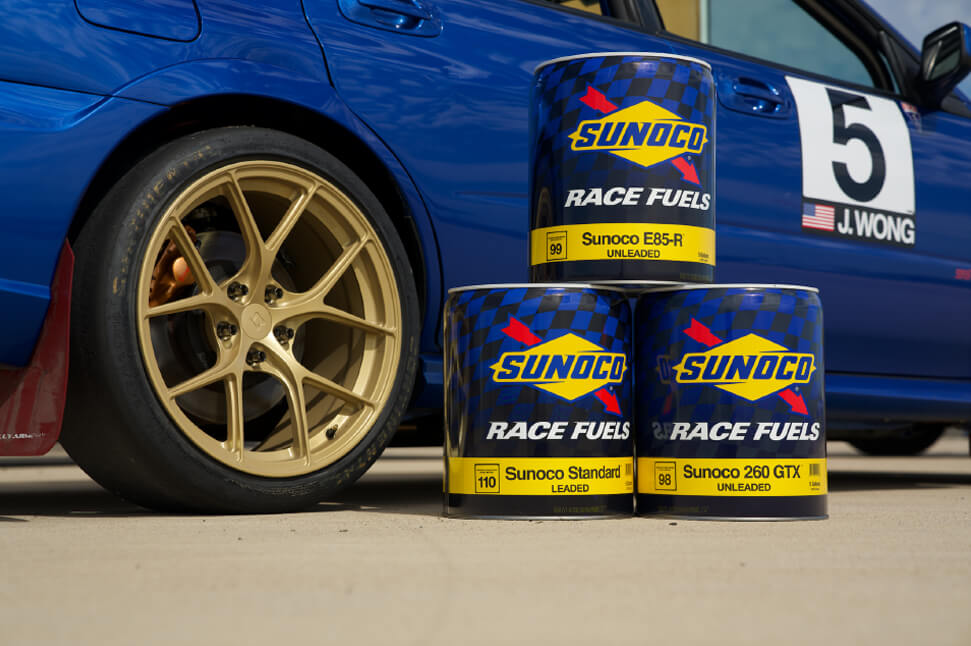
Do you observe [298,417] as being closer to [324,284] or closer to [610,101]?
[324,284]

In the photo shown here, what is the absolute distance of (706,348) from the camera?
2.37m

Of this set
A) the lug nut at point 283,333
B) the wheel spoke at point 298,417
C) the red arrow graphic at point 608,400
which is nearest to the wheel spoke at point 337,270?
the lug nut at point 283,333

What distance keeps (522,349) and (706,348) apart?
1.26ft

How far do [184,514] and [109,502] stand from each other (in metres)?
0.64

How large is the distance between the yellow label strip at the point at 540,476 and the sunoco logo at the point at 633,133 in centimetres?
64

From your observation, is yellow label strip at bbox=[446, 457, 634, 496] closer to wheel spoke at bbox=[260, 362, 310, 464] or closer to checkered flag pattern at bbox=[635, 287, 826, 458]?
checkered flag pattern at bbox=[635, 287, 826, 458]

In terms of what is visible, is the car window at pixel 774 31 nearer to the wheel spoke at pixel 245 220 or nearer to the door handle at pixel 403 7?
the door handle at pixel 403 7

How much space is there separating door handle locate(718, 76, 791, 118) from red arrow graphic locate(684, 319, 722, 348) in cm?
105

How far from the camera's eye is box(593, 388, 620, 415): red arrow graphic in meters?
2.36

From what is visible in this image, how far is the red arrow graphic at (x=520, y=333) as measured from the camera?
7.59 ft

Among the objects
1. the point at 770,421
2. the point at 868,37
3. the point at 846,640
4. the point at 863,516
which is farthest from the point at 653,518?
the point at 868,37

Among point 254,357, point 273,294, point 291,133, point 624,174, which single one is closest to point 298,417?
point 254,357

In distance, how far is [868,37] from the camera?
155 inches

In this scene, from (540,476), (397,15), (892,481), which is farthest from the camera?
(892,481)
